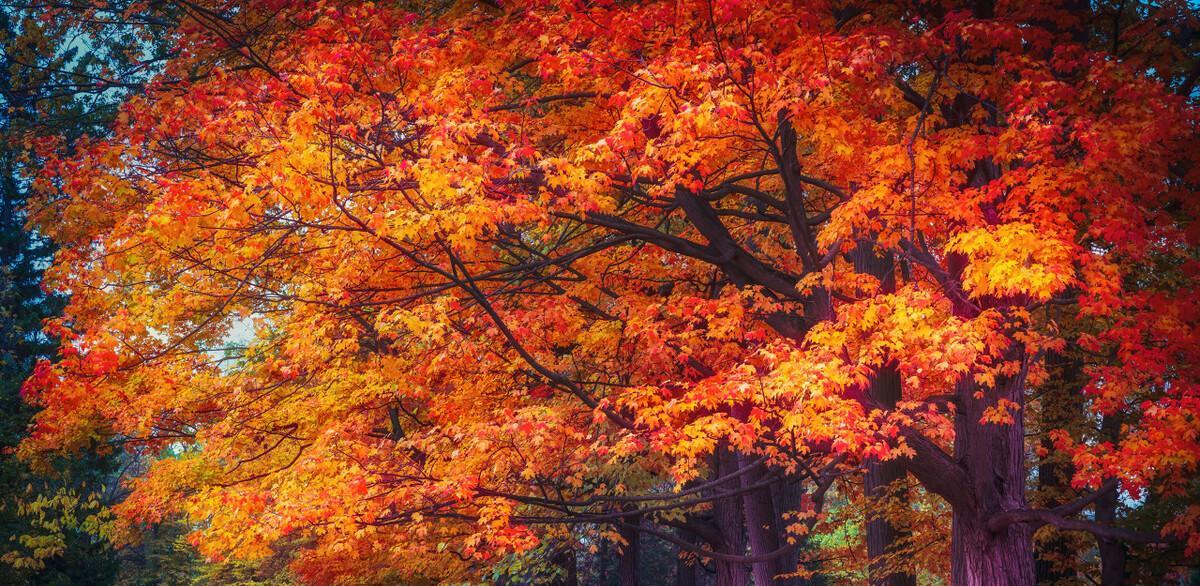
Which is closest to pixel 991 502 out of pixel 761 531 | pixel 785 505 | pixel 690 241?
pixel 690 241

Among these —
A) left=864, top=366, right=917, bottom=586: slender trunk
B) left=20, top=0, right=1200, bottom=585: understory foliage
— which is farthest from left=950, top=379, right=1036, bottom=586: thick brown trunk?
left=864, top=366, right=917, bottom=586: slender trunk

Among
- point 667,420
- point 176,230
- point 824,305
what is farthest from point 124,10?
point 824,305

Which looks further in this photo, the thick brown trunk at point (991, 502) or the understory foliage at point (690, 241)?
the thick brown trunk at point (991, 502)

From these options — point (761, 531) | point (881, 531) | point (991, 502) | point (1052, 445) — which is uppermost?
point (1052, 445)

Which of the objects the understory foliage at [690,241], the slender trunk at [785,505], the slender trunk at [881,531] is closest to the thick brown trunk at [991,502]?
the understory foliage at [690,241]

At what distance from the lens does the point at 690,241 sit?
10094mm

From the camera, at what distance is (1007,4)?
8.92 metres

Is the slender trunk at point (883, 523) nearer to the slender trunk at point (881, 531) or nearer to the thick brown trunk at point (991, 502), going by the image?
the slender trunk at point (881, 531)

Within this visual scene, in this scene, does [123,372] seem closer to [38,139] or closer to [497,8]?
[38,139]

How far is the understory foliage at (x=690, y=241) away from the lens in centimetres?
785

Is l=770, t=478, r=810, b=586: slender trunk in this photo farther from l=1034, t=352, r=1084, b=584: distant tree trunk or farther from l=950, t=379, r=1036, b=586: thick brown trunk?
l=950, t=379, r=1036, b=586: thick brown trunk

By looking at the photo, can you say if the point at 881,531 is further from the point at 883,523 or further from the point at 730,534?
the point at 730,534

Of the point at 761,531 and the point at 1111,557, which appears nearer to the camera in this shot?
the point at 1111,557

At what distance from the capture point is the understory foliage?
25.7ft
